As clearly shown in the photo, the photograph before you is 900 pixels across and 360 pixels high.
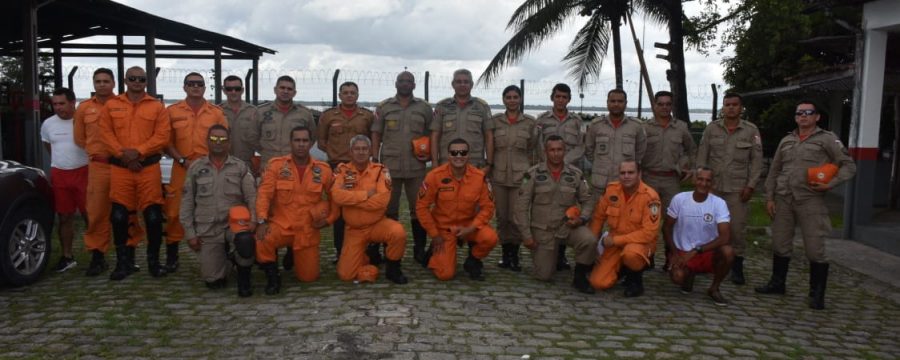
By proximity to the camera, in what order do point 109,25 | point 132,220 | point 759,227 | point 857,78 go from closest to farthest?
point 132,220 → point 857,78 → point 759,227 → point 109,25

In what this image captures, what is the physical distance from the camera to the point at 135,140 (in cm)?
615

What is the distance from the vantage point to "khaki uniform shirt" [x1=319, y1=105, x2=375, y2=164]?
692 centimetres

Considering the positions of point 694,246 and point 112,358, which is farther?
point 694,246

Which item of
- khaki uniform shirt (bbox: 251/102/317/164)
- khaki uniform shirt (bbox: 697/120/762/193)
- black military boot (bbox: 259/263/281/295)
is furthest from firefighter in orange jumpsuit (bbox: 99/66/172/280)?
khaki uniform shirt (bbox: 697/120/762/193)

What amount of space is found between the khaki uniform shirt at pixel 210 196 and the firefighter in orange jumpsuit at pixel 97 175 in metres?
0.73

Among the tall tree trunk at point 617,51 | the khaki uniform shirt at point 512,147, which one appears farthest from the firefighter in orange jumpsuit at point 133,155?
the tall tree trunk at point 617,51

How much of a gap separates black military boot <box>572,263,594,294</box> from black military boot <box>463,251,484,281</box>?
81 centimetres

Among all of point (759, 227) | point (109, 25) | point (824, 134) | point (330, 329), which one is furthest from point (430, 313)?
point (109, 25)

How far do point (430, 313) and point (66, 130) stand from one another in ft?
12.8

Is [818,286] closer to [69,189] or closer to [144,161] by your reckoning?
[144,161]

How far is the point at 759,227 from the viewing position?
9.73m

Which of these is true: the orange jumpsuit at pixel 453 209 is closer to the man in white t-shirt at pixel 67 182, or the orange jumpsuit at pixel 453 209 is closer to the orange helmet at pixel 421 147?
the orange helmet at pixel 421 147

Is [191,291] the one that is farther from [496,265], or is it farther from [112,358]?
[496,265]

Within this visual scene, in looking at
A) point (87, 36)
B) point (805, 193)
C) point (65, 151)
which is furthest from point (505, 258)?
point (87, 36)
